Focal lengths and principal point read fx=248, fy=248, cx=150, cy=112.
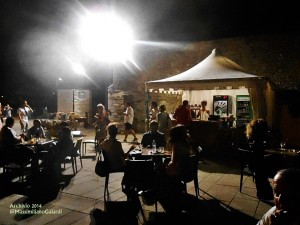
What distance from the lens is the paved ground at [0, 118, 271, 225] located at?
3.82 m

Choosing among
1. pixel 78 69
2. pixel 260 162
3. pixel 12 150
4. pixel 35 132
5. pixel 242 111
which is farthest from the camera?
pixel 78 69

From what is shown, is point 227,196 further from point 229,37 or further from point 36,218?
point 229,37

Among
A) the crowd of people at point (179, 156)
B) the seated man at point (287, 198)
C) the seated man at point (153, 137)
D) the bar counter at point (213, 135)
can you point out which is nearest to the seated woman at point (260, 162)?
the crowd of people at point (179, 156)

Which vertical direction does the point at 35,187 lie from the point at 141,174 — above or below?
below

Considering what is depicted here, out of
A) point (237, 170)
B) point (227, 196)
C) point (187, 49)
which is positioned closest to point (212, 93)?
point (187, 49)

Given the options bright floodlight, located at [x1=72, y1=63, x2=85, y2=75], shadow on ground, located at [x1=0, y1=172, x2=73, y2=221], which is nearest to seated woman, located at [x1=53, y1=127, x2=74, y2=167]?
shadow on ground, located at [x1=0, y1=172, x2=73, y2=221]

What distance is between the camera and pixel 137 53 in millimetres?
13562

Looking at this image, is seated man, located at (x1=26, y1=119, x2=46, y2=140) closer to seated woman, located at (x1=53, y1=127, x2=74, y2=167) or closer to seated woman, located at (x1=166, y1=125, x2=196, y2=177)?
seated woman, located at (x1=53, y1=127, x2=74, y2=167)

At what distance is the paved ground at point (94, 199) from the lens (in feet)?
12.5

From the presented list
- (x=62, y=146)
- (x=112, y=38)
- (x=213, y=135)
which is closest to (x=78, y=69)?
(x=112, y=38)

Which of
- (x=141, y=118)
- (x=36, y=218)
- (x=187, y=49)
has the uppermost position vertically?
(x=187, y=49)

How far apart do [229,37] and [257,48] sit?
51.7 inches

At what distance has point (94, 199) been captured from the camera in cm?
459

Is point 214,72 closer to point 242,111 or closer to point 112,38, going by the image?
point 242,111
